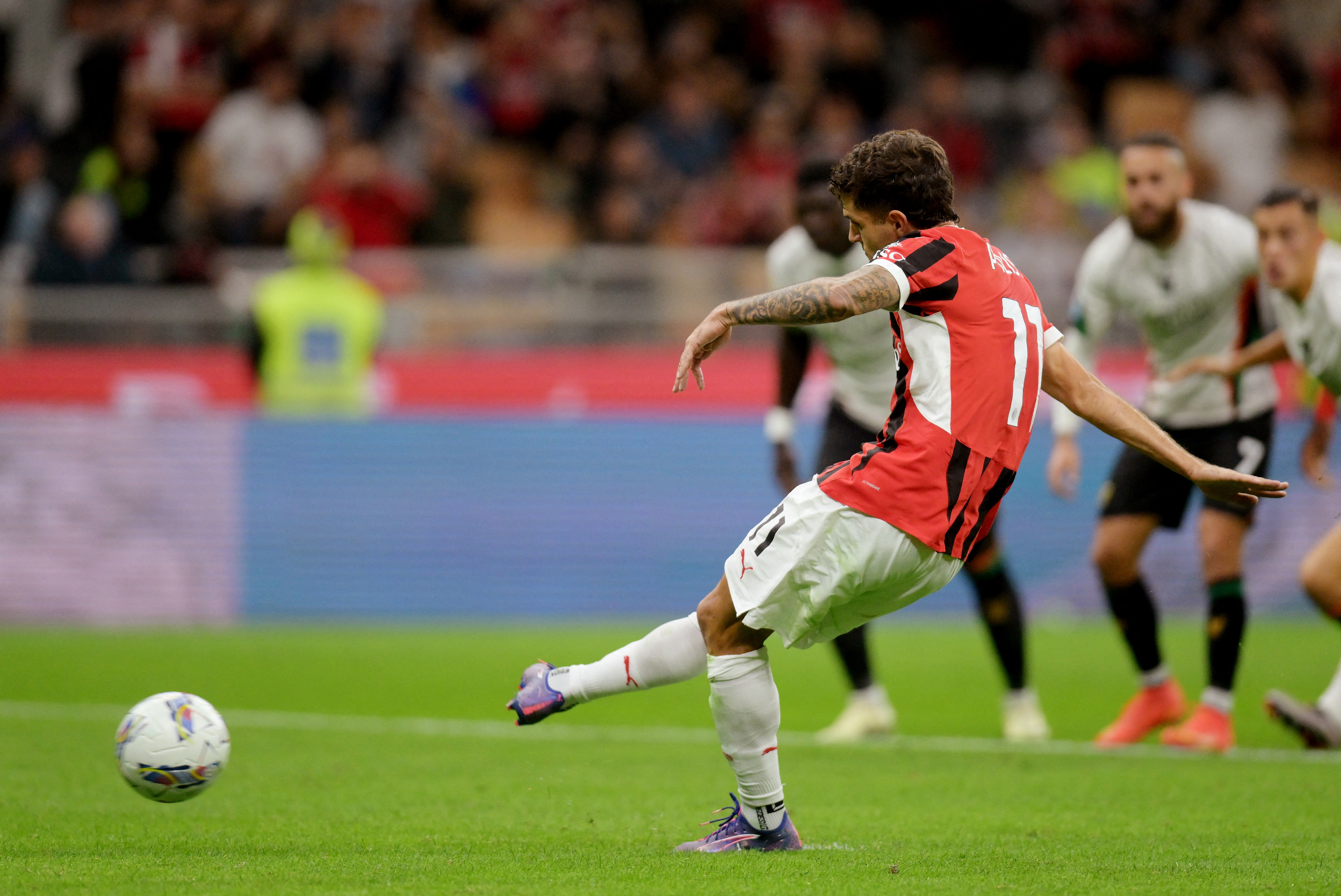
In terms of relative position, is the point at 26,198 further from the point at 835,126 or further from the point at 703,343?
the point at 703,343

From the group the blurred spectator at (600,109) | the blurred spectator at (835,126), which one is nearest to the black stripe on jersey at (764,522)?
the blurred spectator at (600,109)

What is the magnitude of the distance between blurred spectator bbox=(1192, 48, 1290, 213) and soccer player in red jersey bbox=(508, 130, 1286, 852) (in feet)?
41.8

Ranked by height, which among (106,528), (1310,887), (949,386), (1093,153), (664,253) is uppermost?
(1093,153)

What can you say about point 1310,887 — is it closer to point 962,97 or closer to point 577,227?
point 577,227

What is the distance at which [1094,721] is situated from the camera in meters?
8.02

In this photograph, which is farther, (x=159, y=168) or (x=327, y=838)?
(x=159, y=168)

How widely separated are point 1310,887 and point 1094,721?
393 centimetres

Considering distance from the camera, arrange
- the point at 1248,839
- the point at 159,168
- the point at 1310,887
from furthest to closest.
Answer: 1. the point at 159,168
2. the point at 1248,839
3. the point at 1310,887

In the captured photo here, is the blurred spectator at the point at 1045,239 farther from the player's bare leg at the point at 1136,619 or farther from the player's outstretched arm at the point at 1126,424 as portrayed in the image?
the player's outstretched arm at the point at 1126,424

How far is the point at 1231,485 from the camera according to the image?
4547mm

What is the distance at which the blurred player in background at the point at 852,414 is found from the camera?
7.32m

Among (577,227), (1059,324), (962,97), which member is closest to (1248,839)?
(1059,324)

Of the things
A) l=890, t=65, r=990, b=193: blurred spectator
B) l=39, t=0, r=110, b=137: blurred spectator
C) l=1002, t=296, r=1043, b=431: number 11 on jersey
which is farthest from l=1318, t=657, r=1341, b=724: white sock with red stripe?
l=39, t=0, r=110, b=137: blurred spectator

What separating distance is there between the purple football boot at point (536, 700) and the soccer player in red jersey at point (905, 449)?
9.5 inches
